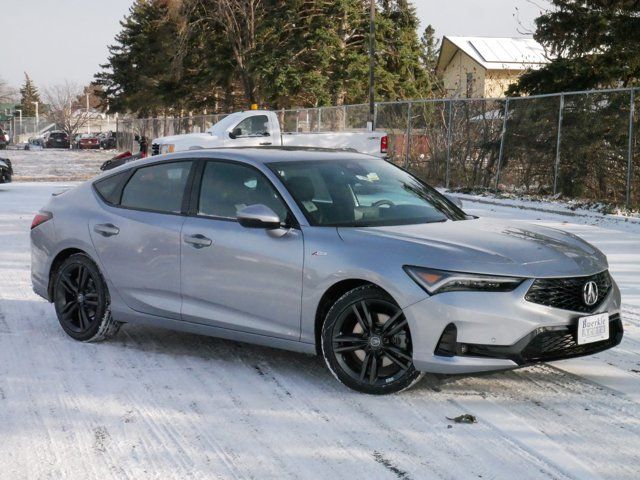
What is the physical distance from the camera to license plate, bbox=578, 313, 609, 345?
5488 mm

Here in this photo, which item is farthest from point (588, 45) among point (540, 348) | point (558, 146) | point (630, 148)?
point (540, 348)

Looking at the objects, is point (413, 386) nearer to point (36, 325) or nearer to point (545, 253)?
point (545, 253)

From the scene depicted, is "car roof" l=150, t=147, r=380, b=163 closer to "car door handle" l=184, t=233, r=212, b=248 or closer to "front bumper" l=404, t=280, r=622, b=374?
"car door handle" l=184, t=233, r=212, b=248

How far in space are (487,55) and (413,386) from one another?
71927 mm

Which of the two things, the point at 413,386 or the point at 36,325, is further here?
the point at 36,325

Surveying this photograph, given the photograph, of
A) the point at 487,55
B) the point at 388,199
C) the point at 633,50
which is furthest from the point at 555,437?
the point at 487,55

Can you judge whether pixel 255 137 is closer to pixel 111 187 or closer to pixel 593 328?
pixel 111 187

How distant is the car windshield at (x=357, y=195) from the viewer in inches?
243

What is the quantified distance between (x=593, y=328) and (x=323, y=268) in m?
1.60

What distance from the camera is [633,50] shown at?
2583cm

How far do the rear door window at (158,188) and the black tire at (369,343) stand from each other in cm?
164

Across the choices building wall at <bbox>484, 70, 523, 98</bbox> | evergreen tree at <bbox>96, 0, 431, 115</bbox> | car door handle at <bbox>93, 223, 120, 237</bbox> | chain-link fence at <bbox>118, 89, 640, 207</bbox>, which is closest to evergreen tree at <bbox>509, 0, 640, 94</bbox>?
chain-link fence at <bbox>118, 89, 640, 207</bbox>

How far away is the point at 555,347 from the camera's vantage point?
17.8 feet

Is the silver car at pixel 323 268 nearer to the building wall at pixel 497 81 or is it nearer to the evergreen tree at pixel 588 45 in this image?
the evergreen tree at pixel 588 45
